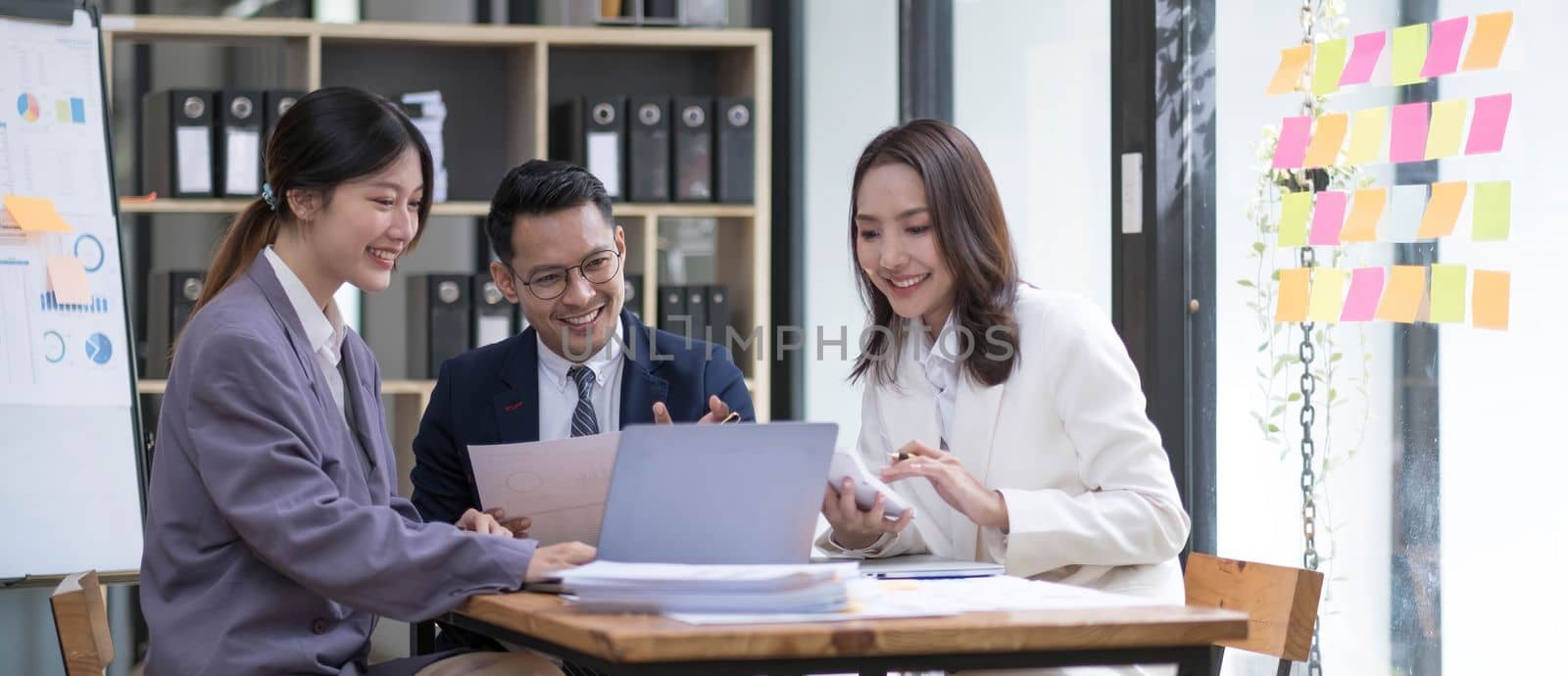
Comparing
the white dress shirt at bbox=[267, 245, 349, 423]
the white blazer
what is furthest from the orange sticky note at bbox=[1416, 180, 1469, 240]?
the white dress shirt at bbox=[267, 245, 349, 423]

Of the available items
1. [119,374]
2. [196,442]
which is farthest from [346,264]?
[119,374]

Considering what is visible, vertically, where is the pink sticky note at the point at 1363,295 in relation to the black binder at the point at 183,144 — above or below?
below

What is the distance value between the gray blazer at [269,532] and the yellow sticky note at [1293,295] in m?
1.54

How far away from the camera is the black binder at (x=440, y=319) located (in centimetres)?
436

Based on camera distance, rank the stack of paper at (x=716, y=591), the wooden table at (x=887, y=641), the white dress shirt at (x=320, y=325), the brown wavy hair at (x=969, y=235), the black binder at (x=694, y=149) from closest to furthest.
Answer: the wooden table at (x=887, y=641)
the stack of paper at (x=716, y=591)
the white dress shirt at (x=320, y=325)
the brown wavy hair at (x=969, y=235)
the black binder at (x=694, y=149)

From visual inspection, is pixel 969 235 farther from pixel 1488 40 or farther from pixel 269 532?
pixel 269 532

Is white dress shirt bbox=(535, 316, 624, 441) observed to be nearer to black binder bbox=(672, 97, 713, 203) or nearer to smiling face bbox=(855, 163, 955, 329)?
smiling face bbox=(855, 163, 955, 329)

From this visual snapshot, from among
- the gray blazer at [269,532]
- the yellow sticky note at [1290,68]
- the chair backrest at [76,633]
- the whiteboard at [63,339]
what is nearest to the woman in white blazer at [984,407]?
the gray blazer at [269,532]

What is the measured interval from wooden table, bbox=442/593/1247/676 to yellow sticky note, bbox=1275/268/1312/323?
1.27m

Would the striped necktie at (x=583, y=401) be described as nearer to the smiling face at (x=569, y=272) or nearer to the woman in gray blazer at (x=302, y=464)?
the smiling face at (x=569, y=272)

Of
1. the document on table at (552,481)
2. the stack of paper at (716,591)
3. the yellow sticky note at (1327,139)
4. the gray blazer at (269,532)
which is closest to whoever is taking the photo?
the stack of paper at (716,591)

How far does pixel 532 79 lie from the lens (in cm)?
450

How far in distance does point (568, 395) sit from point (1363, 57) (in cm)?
140

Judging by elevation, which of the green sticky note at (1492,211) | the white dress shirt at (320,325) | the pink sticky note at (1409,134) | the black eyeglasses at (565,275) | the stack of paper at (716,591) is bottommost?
the stack of paper at (716,591)
